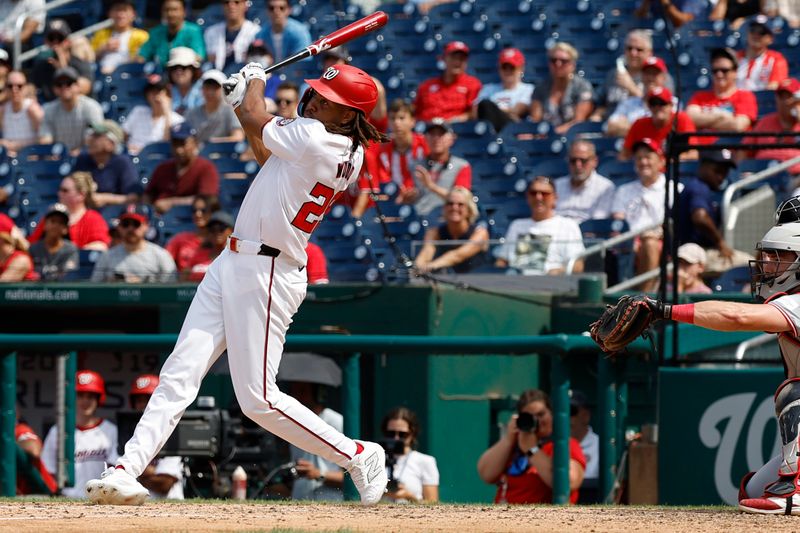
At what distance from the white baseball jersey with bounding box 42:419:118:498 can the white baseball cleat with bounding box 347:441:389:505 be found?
234cm

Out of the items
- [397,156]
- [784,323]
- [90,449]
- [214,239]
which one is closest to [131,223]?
[214,239]

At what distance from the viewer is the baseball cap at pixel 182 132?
10.7 m

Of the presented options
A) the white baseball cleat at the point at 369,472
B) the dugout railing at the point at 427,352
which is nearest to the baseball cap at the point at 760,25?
the dugout railing at the point at 427,352

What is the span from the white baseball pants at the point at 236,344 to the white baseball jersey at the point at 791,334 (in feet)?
5.56

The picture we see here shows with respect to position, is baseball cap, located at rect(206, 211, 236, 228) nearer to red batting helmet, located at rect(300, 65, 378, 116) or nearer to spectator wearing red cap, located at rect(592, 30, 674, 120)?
spectator wearing red cap, located at rect(592, 30, 674, 120)

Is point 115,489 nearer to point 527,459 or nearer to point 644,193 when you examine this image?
point 527,459

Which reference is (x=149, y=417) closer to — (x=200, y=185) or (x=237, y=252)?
(x=237, y=252)

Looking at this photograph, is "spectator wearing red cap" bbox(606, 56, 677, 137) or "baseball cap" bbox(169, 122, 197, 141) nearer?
"spectator wearing red cap" bbox(606, 56, 677, 137)

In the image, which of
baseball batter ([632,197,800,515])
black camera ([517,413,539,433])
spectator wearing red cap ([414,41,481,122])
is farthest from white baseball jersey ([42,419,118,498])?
spectator wearing red cap ([414,41,481,122])

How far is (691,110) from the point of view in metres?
10.1

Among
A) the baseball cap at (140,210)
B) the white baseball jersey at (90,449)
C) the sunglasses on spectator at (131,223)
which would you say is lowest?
the white baseball jersey at (90,449)

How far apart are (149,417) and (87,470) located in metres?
2.57

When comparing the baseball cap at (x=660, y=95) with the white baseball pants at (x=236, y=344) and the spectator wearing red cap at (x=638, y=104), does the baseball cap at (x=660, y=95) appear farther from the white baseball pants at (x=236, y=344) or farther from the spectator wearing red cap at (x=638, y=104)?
the white baseball pants at (x=236, y=344)

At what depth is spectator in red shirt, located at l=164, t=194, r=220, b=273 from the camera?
31.5ft
